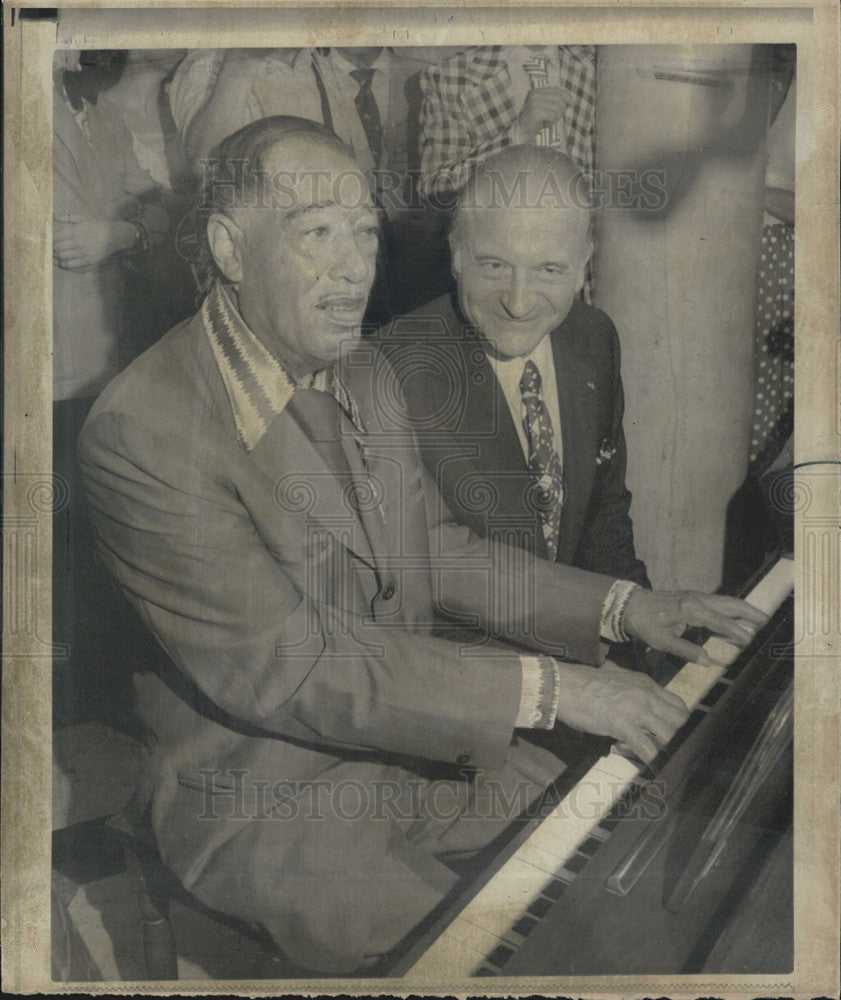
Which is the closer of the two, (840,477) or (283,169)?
(283,169)

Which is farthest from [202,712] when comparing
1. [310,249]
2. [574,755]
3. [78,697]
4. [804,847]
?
[804,847]

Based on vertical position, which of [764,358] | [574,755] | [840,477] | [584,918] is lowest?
[584,918]

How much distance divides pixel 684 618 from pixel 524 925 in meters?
0.80

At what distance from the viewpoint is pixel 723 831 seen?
298 cm

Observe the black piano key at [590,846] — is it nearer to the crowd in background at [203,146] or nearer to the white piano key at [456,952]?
the white piano key at [456,952]

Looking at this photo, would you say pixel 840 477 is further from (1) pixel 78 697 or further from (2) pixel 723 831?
(1) pixel 78 697

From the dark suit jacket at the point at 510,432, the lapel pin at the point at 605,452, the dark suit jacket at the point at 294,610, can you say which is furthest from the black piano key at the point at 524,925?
the lapel pin at the point at 605,452

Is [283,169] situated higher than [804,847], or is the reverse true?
[283,169]

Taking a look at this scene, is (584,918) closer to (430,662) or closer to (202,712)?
(430,662)

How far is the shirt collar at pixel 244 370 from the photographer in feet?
9.41

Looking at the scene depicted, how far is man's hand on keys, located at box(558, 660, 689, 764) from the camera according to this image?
293 cm

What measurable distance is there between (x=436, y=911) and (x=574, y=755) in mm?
477

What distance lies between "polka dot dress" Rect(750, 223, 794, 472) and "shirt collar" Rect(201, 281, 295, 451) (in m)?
1.12

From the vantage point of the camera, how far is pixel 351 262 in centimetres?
288
